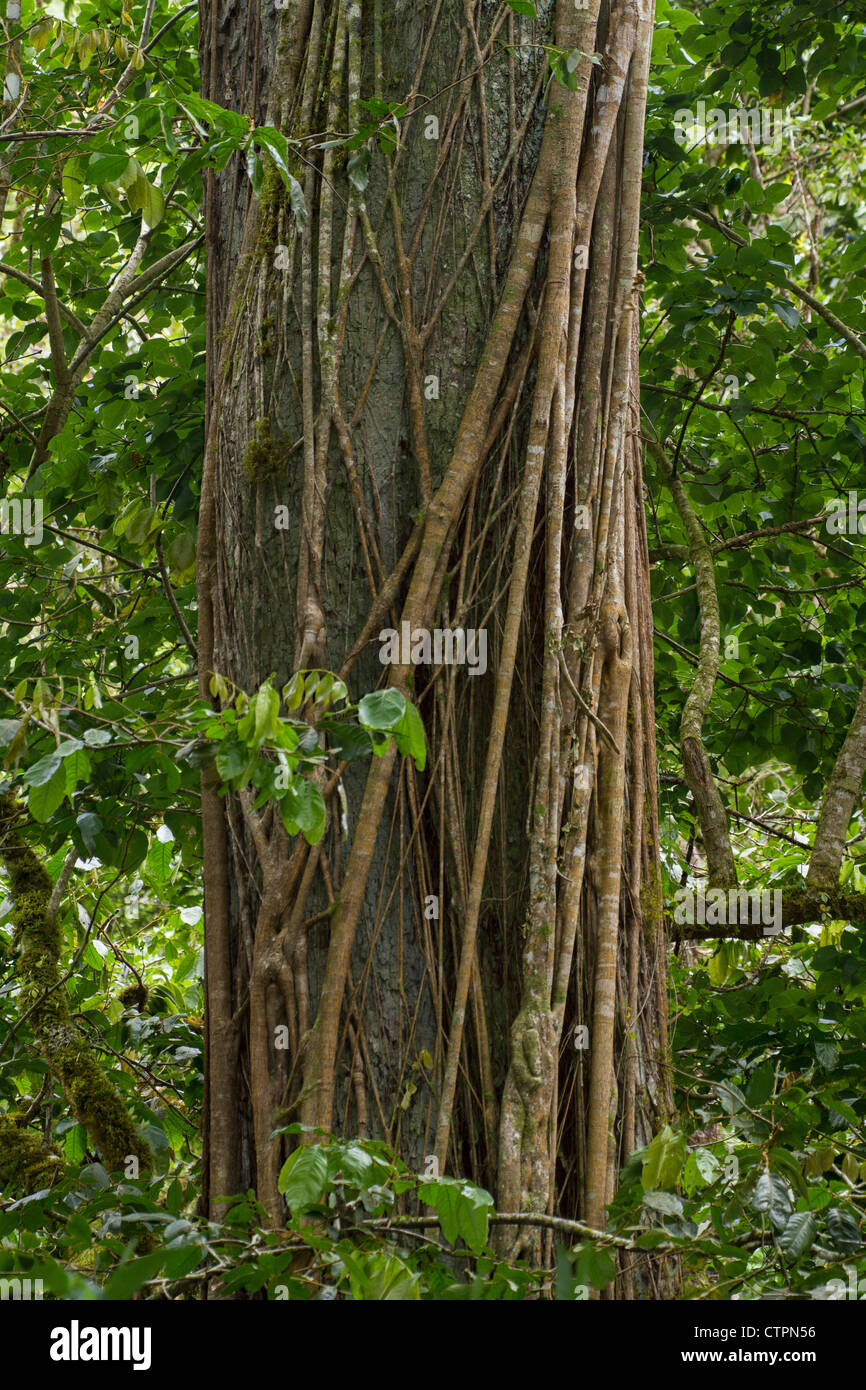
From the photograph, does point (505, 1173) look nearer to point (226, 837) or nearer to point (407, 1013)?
point (407, 1013)

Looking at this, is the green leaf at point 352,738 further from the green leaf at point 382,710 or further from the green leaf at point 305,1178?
the green leaf at point 305,1178

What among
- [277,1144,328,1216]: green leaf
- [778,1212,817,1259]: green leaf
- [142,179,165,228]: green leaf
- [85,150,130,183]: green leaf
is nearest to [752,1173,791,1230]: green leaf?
[778,1212,817,1259]: green leaf

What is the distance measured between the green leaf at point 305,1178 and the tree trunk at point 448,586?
1.54ft

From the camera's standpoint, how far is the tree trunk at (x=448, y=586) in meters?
1.90

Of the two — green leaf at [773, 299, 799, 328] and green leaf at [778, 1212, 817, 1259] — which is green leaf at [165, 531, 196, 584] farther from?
green leaf at [778, 1212, 817, 1259]

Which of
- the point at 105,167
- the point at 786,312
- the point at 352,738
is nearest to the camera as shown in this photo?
the point at 352,738

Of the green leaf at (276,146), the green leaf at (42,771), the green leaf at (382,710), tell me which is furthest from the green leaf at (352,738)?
the green leaf at (276,146)

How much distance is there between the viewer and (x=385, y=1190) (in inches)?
56.9

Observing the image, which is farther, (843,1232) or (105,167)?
(105,167)

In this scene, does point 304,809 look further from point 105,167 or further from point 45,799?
point 105,167

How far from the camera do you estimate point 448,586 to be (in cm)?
205

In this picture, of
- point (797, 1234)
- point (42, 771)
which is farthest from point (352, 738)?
point (797, 1234)

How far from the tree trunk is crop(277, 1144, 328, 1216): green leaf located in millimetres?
470

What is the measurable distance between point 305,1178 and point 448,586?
3.41ft
